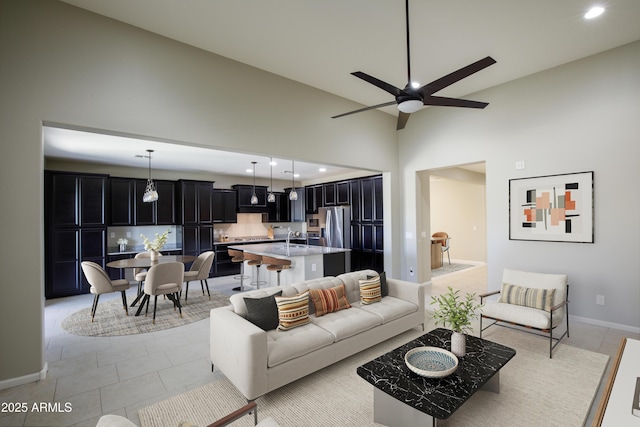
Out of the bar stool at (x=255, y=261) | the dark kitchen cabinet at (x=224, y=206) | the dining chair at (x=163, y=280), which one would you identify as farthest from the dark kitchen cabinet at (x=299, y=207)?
the dining chair at (x=163, y=280)

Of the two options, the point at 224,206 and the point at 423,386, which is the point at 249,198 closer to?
the point at 224,206

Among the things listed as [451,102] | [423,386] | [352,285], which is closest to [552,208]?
[451,102]

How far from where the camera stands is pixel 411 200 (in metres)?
6.10

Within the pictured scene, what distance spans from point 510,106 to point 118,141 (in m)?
6.36

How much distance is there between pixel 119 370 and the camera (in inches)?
117

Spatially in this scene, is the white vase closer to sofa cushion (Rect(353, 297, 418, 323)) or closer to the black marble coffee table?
the black marble coffee table

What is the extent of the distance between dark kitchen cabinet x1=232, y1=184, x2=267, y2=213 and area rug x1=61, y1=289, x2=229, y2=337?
3612mm

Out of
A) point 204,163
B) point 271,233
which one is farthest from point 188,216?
point 271,233

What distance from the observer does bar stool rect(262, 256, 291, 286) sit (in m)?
5.39

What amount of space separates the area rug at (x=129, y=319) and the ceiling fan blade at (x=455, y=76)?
4235 millimetres

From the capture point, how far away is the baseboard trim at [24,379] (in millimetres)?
2574

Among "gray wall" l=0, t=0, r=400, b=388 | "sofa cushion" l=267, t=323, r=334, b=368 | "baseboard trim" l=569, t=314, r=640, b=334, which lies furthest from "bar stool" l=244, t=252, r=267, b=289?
"baseboard trim" l=569, t=314, r=640, b=334

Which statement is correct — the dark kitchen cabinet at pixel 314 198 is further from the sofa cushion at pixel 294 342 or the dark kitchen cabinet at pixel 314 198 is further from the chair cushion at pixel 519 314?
the sofa cushion at pixel 294 342

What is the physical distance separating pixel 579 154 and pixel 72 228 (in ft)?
29.0
